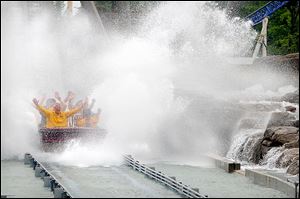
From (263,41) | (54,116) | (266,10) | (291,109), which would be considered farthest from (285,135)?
(266,10)

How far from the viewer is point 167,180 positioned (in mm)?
15781

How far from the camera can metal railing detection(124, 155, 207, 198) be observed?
557 inches

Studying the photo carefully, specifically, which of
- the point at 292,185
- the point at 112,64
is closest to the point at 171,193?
the point at 292,185

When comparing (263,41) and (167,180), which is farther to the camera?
(263,41)

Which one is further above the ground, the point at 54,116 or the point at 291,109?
the point at 291,109

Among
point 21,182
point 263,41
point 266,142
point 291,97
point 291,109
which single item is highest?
point 263,41

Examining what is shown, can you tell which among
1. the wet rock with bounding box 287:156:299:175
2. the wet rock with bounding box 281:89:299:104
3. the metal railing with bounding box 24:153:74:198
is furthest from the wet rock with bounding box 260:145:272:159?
the wet rock with bounding box 281:89:299:104

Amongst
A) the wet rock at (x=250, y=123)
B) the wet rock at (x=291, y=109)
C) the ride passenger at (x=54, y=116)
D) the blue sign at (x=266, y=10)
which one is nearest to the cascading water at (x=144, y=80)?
the wet rock at (x=250, y=123)

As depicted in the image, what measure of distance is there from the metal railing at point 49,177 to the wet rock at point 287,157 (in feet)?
19.2

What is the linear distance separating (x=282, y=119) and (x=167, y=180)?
8236mm

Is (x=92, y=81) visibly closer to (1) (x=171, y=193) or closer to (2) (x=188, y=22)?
(2) (x=188, y=22)

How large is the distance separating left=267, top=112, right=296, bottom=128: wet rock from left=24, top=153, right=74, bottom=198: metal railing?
7.33 metres

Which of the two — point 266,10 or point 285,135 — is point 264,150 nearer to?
point 285,135

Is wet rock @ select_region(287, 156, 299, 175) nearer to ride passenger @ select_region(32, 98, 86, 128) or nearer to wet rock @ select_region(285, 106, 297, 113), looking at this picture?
wet rock @ select_region(285, 106, 297, 113)
